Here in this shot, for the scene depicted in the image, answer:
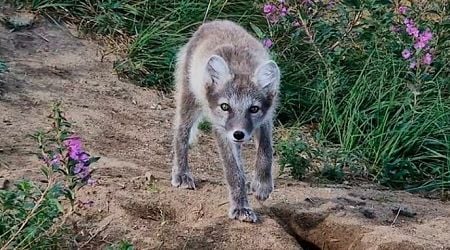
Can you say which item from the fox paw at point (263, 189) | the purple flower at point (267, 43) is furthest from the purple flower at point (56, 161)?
the purple flower at point (267, 43)

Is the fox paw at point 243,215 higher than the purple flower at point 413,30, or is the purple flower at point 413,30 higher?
the purple flower at point 413,30

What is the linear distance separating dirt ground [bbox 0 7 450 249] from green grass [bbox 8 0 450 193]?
1.22ft

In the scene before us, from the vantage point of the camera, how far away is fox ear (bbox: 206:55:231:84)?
16.1ft

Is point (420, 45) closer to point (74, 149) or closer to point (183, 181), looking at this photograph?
point (183, 181)

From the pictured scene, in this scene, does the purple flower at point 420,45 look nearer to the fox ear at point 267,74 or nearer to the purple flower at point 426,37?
the purple flower at point 426,37

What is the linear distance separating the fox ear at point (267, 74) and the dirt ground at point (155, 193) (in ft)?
2.23

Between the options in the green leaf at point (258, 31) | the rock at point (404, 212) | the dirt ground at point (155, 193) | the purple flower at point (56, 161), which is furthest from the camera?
the green leaf at point (258, 31)

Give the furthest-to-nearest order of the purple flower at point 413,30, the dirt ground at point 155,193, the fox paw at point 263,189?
the purple flower at point 413,30 → the fox paw at point 263,189 → the dirt ground at point 155,193

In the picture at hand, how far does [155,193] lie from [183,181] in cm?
31

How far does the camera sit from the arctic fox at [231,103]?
4891mm

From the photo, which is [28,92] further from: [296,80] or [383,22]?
[383,22]

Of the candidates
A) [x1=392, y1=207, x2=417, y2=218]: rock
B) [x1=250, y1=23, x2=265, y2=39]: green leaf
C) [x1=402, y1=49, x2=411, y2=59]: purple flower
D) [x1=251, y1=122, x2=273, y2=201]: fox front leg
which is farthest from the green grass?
[x1=392, y1=207, x2=417, y2=218]: rock

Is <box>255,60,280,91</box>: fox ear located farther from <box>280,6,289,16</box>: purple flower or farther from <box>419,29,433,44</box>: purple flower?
<box>280,6,289,16</box>: purple flower

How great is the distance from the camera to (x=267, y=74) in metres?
4.93
